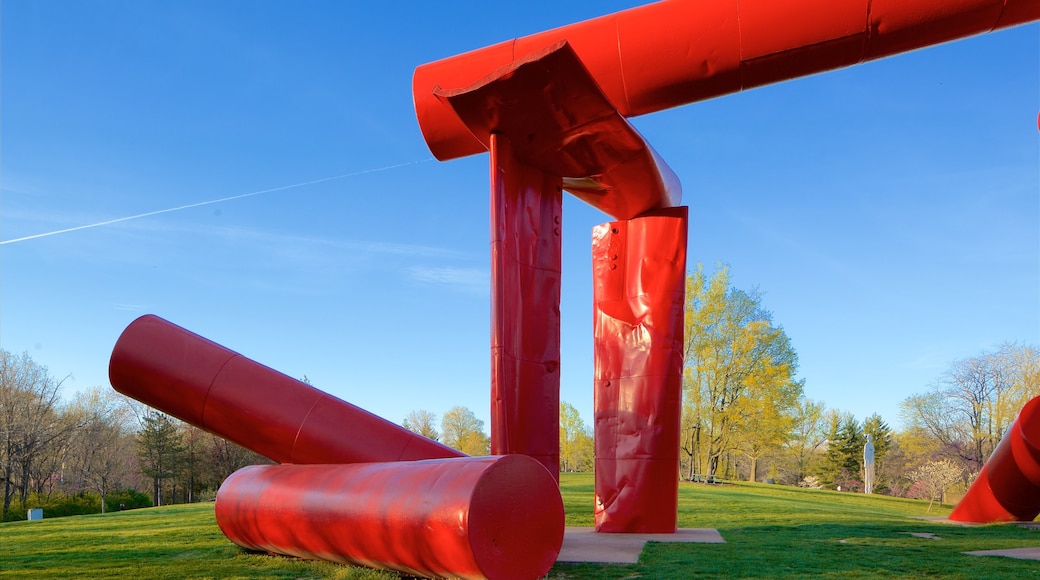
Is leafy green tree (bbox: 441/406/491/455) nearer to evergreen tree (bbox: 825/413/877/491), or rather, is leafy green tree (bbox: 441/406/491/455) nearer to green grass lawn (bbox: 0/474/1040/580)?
evergreen tree (bbox: 825/413/877/491)

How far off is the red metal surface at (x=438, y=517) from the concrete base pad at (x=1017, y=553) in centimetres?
523

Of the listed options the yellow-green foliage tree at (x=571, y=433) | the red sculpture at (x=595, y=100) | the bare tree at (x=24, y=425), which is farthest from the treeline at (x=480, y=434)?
the red sculpture at (x=595, y=100)

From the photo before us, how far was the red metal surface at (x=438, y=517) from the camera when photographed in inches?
182

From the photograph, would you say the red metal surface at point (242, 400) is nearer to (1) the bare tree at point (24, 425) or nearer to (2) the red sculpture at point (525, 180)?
(2) the red sculpture at point (525, 180)

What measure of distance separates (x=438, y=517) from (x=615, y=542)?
3943 millimetres

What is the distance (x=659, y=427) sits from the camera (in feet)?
30.0

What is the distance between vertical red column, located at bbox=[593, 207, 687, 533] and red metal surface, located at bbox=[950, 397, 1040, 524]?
5515 millimetres

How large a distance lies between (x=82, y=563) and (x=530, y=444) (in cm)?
457

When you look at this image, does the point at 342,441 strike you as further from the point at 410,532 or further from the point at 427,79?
the point at 427,79

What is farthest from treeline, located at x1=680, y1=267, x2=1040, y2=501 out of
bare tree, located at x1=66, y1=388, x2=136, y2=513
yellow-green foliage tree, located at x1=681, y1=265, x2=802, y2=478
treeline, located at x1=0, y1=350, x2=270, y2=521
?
bare tree, located at x1=66, y1=388, x2=136, y2=513

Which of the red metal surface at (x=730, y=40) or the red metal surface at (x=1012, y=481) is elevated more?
the red metal surface at (x=730, y=40)

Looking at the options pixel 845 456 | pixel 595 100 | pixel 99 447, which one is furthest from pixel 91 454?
pixel 845 456

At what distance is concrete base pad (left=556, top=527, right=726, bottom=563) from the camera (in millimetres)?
6949

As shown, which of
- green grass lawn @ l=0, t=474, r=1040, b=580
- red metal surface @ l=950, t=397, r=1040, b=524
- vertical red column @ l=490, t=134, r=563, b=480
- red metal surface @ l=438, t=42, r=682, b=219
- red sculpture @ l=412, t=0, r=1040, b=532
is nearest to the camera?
green grass lawn @ l=0, t=474, r=1040, b=580
